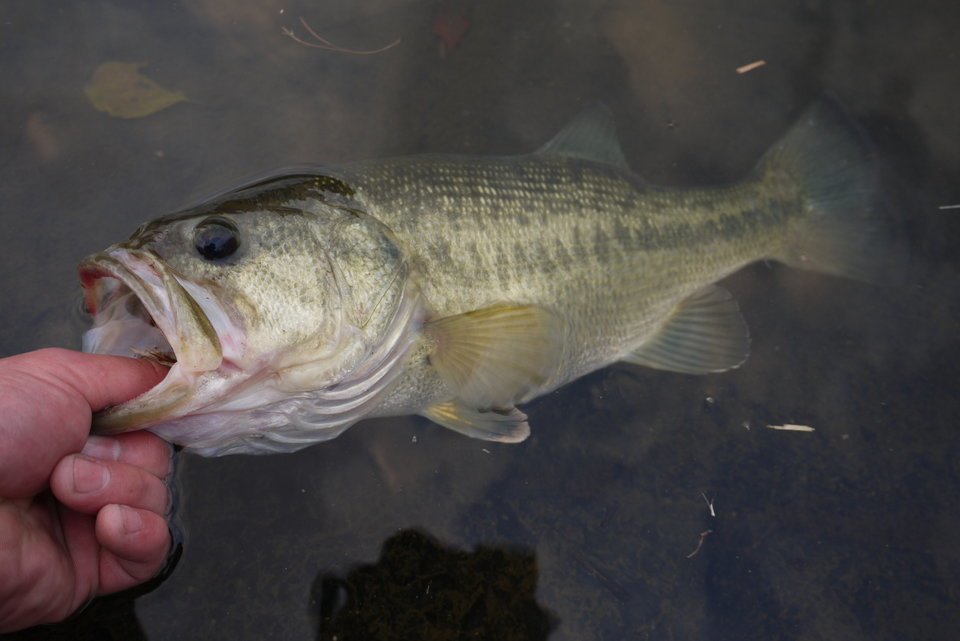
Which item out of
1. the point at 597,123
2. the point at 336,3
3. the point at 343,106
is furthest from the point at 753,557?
the point at 336,3

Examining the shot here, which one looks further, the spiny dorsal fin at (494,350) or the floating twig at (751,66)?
the floating twig at (751,66)

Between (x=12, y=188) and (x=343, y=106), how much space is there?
157 cm

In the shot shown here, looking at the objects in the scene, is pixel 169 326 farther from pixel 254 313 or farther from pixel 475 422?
pixel 475 422

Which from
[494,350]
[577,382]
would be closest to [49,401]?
[494,350]

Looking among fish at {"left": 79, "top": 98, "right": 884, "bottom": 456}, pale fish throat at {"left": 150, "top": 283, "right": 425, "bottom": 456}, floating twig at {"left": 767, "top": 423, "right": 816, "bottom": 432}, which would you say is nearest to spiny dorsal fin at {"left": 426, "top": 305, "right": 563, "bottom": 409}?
fish at {"left": 79, "top": 98, "right": 884, "bottom": 456}

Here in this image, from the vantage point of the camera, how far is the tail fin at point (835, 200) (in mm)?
3227

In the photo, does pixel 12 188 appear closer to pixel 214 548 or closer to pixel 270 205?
pixel 270 205

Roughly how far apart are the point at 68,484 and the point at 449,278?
4.26 ft

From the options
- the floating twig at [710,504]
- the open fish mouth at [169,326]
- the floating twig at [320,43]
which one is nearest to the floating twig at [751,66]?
the floating twig at [320,43]

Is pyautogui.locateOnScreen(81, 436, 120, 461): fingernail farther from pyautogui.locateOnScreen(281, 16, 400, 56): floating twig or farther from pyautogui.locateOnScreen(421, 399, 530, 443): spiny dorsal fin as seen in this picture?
pyautogui.locateOnScreen(281, 16, 400, 56): floating twig

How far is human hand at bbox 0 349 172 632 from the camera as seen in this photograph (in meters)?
1.72

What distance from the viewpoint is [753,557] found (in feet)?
9.23

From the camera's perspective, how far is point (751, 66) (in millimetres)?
3908

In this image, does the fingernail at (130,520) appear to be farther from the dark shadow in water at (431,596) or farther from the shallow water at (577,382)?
the dark shadow in water at (431,596)
